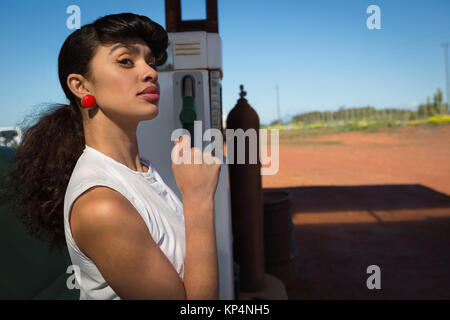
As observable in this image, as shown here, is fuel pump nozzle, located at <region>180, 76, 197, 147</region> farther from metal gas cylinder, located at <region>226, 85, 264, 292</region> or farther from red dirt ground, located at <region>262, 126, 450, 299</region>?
red dirt ground, located at <region>262, 126, 450, 299</region>

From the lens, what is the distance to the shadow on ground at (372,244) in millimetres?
3592

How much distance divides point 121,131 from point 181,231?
1.23ft

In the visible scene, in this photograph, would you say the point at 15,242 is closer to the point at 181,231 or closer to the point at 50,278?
the point at 50,278

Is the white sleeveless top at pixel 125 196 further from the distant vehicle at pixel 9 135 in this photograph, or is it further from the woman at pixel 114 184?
the distant vehicle at pixel 9 135

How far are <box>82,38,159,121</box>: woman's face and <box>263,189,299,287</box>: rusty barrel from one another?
263cm

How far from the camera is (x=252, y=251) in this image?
3170 millimetres

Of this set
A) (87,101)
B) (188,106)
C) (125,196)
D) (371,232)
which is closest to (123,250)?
(125,196)

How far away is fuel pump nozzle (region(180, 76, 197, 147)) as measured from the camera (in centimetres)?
186

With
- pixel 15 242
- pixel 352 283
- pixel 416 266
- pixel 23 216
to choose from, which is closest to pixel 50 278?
pixel 15 242

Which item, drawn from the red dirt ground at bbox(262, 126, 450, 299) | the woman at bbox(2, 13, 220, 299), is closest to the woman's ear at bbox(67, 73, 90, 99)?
the woman at bbox(2, 13, 220, 299)

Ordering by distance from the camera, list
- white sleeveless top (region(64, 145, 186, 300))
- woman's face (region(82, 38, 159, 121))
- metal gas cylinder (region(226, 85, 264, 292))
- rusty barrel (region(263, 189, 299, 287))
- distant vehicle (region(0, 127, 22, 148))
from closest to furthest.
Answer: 1. white sleeveless top (region(64, 145, 186, 300))
2. woman's face (region(82, 38, 159, 121))
3. distant vehicle (region(0, 127, 22, 148))
4. metal gas cylinder (region(226, 85, 264, 292))
5. rusty barrel (region(263, 189, 299, 287))

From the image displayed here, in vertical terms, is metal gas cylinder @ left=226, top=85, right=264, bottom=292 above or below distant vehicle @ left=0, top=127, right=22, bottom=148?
below

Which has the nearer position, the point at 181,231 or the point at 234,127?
the point at 181,231

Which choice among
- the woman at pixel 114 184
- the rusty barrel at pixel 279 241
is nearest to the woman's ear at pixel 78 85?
the woman at pixel 114 184
